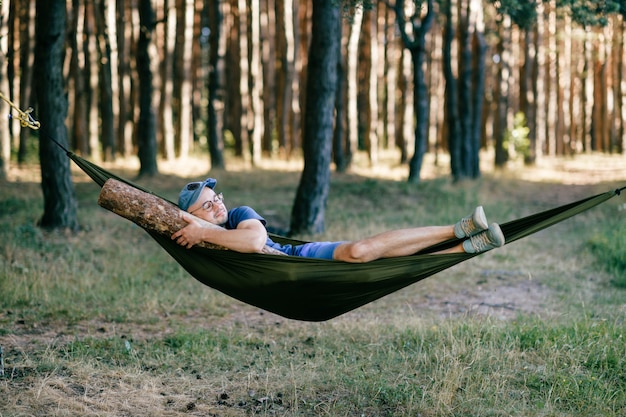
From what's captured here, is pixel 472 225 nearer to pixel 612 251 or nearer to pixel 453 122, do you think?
pixel 612 251

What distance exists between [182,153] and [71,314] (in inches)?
518

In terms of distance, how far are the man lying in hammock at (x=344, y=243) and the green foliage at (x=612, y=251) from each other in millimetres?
4353

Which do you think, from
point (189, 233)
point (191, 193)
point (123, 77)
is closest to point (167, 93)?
point (123, 77)

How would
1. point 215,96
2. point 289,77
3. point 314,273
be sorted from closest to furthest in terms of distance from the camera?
point 314,273, point 215,96, point 289,77

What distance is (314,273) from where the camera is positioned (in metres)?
4.52

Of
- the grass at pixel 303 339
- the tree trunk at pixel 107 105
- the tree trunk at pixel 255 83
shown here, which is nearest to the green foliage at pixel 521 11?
the grass at pixel 303 339

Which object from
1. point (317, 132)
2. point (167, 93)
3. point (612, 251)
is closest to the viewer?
point (612, 251)

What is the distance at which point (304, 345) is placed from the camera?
19.8 feet

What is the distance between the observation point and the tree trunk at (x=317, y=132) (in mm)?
10328

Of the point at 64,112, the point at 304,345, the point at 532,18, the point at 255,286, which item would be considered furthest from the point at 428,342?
the point at 532,18

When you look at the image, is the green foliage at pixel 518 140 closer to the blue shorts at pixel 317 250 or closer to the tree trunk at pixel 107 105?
the tree trunk at pixel 107 105

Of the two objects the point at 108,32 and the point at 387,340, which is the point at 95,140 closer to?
the point at 108,32

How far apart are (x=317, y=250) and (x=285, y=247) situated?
0.88ft

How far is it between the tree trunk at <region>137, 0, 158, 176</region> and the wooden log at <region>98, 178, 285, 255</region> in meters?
9.99
